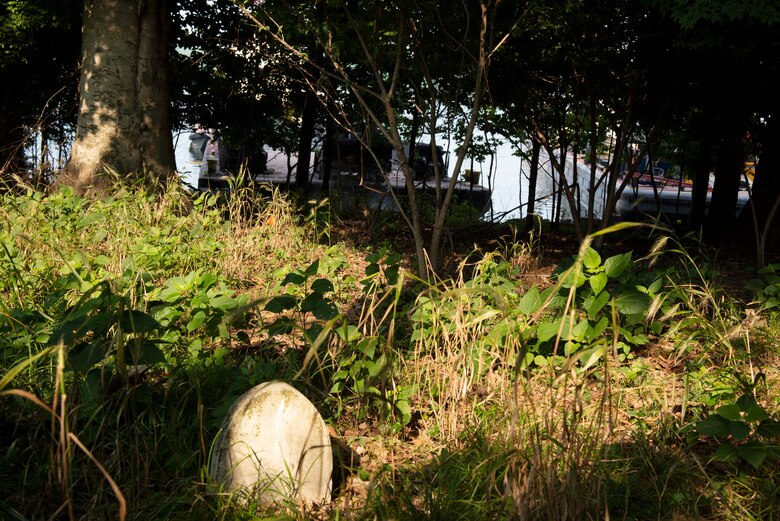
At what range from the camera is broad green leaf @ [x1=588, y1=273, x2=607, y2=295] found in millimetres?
3605

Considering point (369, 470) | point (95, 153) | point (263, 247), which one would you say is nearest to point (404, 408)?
point (369, 470)

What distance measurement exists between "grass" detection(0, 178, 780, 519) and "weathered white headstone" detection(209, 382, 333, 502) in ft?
0.23

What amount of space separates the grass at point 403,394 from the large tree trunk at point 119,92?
2.66m

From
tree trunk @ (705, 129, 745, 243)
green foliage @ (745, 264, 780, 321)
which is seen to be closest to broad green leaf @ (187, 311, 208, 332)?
green foliage @ (745, 264, 780, 321)

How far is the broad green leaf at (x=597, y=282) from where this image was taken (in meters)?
3.61

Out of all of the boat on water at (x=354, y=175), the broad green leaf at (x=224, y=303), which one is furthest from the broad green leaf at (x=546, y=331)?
the boat on water at (x=354, y=175)

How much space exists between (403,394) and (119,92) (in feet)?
18.6

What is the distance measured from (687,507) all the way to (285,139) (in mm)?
12035

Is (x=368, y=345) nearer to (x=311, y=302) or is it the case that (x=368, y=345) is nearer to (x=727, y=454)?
(x=311, y=302)

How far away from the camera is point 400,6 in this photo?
527cm

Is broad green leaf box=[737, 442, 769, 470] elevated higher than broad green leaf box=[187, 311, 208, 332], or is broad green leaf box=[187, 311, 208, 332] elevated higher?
broad green leaf box=[187, 311, 208, 332]

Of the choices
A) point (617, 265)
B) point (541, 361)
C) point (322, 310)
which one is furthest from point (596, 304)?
point (322, 310)

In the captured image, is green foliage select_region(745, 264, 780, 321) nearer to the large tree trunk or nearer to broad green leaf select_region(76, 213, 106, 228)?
broad green leaf select_region(76, 213, 106, 228)

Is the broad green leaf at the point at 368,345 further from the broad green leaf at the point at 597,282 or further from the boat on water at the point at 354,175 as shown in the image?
the boat on water at the point at 354,175
